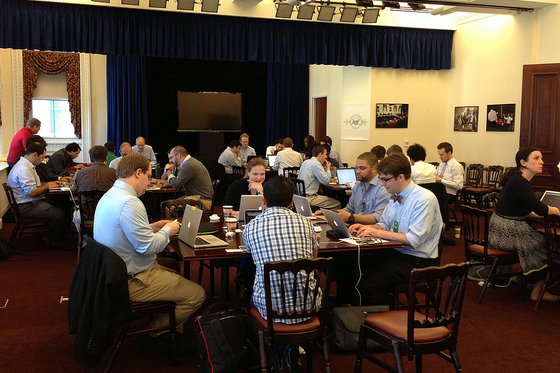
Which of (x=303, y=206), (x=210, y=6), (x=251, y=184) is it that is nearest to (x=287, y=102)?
(x=210, y=6)

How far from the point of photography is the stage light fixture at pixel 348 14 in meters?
10.3

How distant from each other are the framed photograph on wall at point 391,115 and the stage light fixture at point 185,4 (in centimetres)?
433

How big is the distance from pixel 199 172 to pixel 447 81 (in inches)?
276

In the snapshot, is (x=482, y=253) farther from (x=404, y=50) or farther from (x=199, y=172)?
(x=404, y=50)

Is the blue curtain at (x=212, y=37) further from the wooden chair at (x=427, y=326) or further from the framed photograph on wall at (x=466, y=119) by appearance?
the wooden chair at (x=427, y=326)

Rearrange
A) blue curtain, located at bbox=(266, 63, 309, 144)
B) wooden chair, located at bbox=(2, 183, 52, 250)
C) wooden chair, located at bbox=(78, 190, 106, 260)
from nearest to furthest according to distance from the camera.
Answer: wooden chair, located at bbox=(78, 190, 106, 260) < wooden chair, located at bbox=(2, 183, 52, 250) < blue curtain, located at bbox=(266, 63, 309, 144)

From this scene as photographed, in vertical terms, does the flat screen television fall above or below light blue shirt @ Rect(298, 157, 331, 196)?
above

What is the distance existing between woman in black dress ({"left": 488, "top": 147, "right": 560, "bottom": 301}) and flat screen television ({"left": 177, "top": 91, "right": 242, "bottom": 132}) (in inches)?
406

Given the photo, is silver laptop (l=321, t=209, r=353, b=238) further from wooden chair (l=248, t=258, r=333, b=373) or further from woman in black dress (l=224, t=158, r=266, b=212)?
woman in black dress (l=224, t=158, r=266, b=212)

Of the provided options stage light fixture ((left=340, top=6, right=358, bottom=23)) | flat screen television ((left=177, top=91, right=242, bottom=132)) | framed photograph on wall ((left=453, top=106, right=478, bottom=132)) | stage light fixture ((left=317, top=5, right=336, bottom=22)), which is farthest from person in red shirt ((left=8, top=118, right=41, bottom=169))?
framed photograph on wall ((left=453, top=106, right=478, bottom=132))

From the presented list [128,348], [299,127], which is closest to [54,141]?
[299,127]

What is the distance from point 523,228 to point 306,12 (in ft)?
20.5

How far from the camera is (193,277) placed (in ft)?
19.0

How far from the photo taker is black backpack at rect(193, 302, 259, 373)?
333 cm
